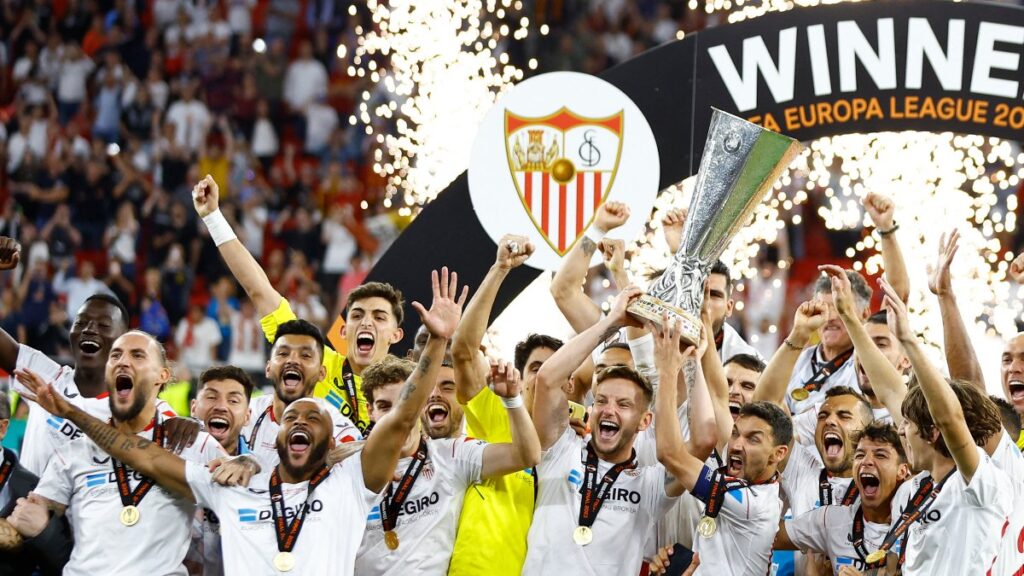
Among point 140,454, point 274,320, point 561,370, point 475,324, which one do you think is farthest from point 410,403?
point 274,320

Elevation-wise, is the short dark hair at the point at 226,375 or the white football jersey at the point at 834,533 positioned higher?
the short dark hair at the point at 226,375

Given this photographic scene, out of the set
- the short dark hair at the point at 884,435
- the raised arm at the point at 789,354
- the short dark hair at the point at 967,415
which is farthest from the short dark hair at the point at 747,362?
the short dark hair at the point at 967,415

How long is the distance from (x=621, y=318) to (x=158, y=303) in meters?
9.25

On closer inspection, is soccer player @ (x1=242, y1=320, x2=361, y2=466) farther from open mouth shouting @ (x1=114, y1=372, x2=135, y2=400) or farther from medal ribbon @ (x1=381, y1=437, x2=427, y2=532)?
open mouth shouting @ (x1=114, y1=372, x2=135, y2=400)

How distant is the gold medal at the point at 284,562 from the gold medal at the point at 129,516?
688 mm

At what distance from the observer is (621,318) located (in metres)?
6.41

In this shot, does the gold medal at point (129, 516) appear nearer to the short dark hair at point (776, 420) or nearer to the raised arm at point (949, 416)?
the short dark hair at point (776, 420)

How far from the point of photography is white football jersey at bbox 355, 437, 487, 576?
6.54 m

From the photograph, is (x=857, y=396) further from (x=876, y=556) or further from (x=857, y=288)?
(x=876, y=556)

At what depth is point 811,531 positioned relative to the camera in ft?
22.1

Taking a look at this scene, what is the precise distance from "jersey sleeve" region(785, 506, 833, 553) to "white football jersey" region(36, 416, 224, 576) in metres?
2.50

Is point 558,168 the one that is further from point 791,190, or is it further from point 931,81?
point 791,190

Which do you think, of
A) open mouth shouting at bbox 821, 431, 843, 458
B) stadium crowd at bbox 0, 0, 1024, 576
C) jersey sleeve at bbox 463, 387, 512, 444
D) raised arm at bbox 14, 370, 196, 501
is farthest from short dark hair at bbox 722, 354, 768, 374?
raised arm at bbox 14, 370, 196, 501

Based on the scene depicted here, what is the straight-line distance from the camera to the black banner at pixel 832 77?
8.30 meters
